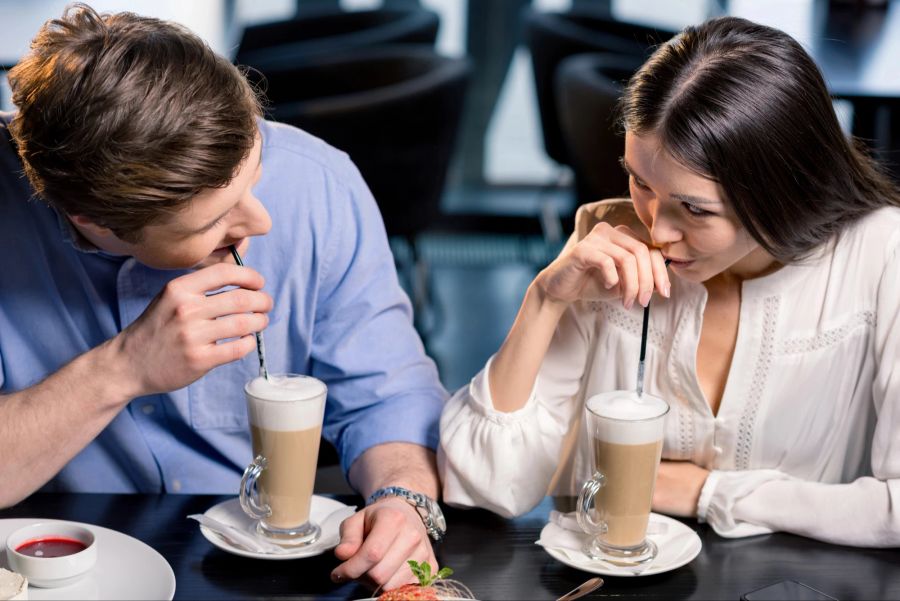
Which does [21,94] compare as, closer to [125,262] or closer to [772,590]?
[125,262]

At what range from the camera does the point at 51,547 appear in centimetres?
140

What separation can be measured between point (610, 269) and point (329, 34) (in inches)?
154

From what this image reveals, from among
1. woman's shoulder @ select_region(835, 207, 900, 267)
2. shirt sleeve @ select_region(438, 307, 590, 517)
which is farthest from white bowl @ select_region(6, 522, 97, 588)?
woman's shoulder @ select_region(835, 207, 900, 267)

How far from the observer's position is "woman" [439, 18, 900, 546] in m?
1.55

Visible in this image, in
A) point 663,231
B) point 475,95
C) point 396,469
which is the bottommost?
point 475,95

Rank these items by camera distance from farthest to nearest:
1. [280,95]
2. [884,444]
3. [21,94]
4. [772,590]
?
[280,95]
[884,444]
[21,94]
[772,590]

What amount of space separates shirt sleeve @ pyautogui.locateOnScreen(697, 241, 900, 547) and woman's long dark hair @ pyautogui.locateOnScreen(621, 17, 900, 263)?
240 millimetres

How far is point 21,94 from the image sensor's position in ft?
4.91

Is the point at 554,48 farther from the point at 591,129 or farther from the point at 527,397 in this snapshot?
the point at 527,397

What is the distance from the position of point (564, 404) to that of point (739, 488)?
33 cm

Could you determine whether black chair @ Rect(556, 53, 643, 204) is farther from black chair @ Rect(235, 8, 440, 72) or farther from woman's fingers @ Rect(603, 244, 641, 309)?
woman's fingers @ Rect(603, 244, 641, 309)

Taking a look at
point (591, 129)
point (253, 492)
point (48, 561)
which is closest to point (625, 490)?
point (253, 492)

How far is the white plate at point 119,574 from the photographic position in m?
1.36

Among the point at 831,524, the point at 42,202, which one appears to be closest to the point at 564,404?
the point at 831,524
